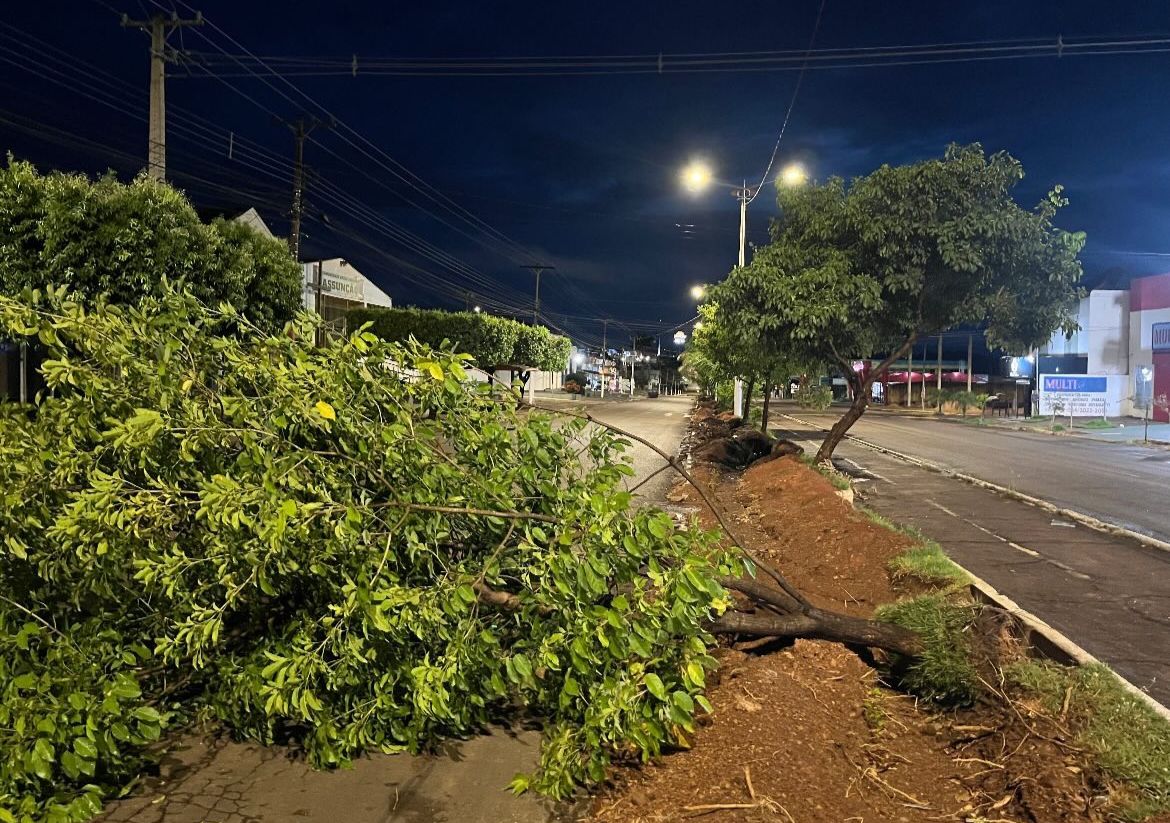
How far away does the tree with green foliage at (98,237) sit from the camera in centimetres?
998

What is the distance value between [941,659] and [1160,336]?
A: 4585 centimetres

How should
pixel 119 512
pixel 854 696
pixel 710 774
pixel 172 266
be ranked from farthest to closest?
pixel 172 266, pixel 854 696, pixel 710 774, pixel 119 512

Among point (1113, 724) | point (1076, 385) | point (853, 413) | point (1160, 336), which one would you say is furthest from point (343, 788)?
point (1160, 336)

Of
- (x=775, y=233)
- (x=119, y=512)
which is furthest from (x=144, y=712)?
(x=775, y=233)

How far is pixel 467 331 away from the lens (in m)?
39.2

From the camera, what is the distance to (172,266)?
1080 centimetres

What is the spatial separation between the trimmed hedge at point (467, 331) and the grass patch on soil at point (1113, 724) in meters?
29.1

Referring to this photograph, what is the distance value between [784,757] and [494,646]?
4.38 ft

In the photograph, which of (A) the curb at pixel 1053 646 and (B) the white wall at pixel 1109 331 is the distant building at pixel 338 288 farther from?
(B) the white wall at pixel 1109 331

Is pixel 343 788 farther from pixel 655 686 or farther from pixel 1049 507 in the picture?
pixel 1049 507

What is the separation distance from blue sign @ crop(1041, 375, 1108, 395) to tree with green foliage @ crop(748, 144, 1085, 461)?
29.2 meters

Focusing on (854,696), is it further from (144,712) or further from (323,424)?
(144,712)

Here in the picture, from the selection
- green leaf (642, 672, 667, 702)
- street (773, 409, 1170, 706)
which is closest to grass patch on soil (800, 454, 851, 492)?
street (773, 409, 1170, 706)

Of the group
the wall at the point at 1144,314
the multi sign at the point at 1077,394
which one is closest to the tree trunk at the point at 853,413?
the multi sign at the point at 1077,394
